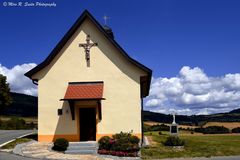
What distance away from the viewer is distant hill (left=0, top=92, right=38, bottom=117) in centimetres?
8364

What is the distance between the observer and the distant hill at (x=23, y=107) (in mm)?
83637

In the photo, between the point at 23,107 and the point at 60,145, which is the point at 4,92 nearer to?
the point at 23,107

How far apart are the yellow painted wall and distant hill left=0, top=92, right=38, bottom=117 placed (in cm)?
5378

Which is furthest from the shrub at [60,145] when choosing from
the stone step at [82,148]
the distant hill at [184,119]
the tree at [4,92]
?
the tree at [4,92]

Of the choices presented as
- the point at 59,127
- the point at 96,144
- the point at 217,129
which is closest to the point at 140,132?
the point at 96,144

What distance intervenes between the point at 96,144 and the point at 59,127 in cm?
367

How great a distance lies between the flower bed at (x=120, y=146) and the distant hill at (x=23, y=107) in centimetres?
5882

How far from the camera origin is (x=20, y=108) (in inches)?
3597

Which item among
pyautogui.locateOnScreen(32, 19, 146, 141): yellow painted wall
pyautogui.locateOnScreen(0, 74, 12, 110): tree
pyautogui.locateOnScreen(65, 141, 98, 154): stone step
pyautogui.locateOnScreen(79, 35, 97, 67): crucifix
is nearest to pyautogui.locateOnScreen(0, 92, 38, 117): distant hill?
pyautogui.locateOnScreen(0, 74, 12, 110): tree

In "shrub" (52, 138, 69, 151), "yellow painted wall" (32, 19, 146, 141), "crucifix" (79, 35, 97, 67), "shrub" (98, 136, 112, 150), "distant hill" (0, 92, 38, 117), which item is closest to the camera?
"shrub" (98, 136, 112, 150)

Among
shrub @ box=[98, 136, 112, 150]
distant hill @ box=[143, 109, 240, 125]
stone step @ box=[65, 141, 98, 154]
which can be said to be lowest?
stone step @ box=[65, 141, 98, 154]

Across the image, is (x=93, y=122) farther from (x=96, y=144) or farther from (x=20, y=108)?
(x=20, y=108)

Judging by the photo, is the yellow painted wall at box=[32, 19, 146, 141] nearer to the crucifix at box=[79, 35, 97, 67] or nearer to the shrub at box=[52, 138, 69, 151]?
the crucifix at box=[79, 35, 97, 67]

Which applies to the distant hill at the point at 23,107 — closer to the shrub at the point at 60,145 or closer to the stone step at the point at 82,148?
the stone step at the point at 82,148
